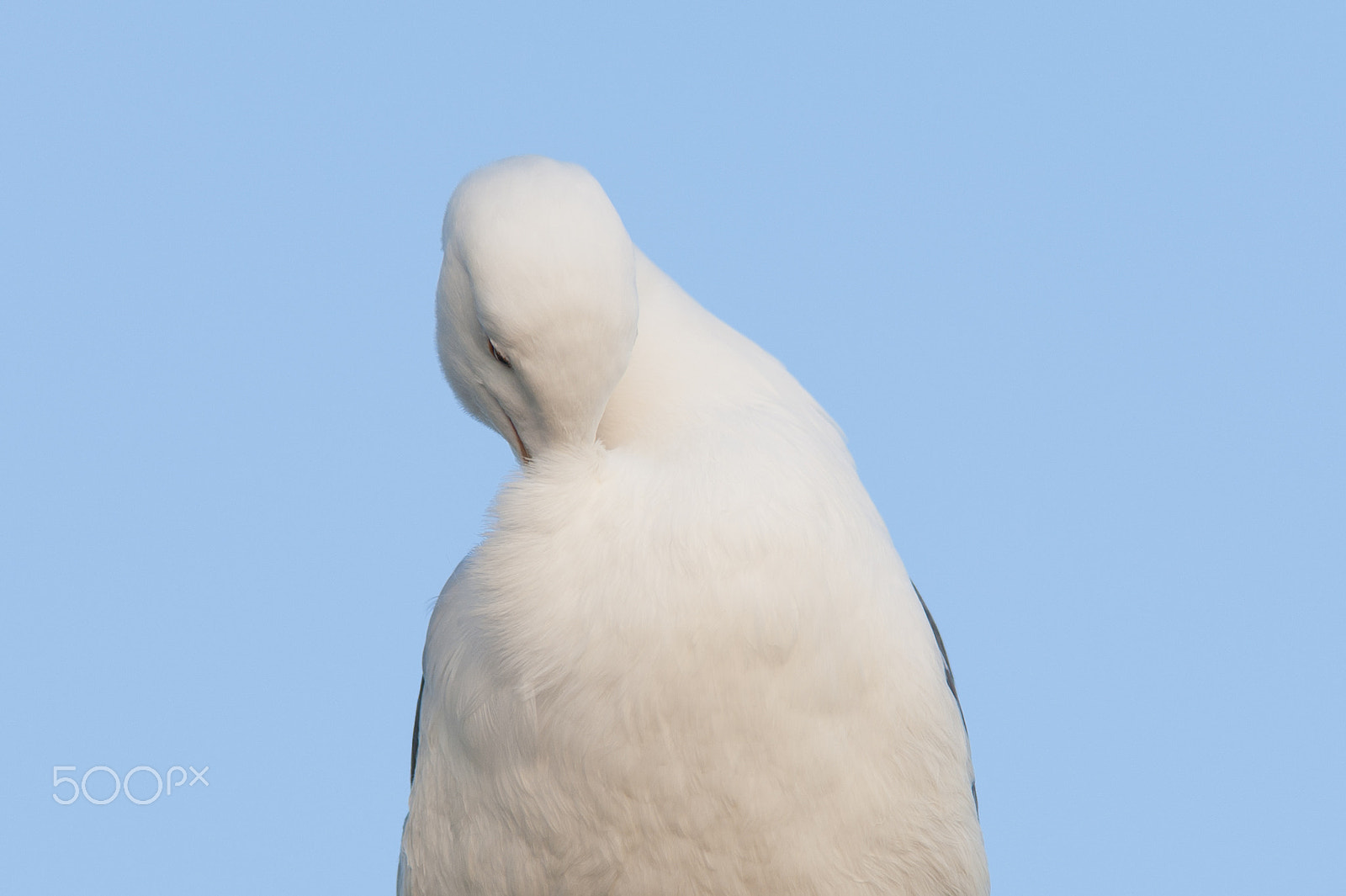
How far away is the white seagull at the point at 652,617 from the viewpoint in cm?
241

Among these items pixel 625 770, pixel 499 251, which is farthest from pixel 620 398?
pixel 625 770

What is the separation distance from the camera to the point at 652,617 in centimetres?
244

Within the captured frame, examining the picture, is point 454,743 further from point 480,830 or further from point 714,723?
point 714,723

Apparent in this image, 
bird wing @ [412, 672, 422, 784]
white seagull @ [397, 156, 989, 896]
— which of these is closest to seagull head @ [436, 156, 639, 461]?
white seagull @ [397, 156, 989, 896]

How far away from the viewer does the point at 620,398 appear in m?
2.71

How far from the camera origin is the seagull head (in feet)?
7.61

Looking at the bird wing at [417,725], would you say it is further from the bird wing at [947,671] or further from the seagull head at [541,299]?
→ the seagull head at [541,299]

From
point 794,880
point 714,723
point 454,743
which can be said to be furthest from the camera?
point 454,743

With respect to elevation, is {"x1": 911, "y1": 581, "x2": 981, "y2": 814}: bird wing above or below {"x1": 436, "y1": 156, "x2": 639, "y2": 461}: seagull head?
below

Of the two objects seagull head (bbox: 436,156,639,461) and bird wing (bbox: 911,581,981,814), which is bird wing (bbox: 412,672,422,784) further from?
seagull head (bbox: 436,156,639,461)

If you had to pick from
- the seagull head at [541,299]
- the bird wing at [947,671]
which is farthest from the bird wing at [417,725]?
the seagull head at [541,299]

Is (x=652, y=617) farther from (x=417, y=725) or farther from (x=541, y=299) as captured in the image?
(x=417, y=725)

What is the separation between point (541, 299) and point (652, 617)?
1.79ft

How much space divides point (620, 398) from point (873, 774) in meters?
0.82
